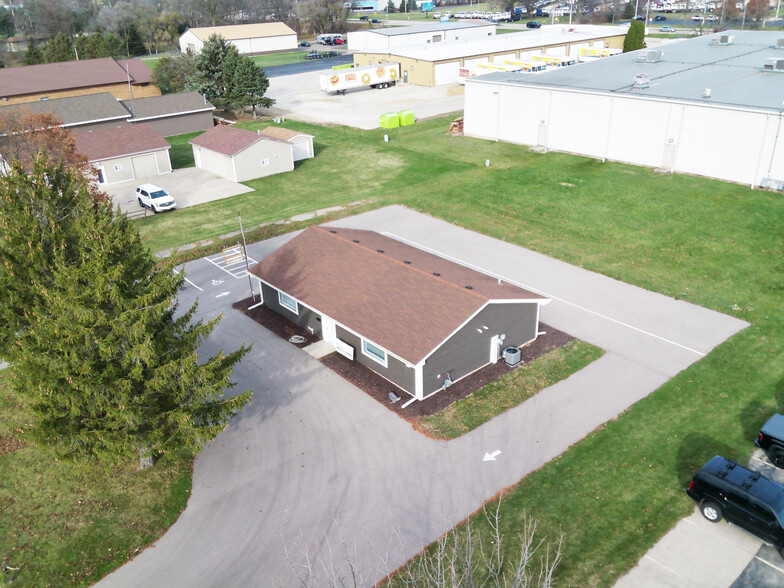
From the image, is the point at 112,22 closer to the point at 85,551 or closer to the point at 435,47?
the point at 435,47

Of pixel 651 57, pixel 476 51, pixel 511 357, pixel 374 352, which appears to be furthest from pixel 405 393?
pixel 476 51

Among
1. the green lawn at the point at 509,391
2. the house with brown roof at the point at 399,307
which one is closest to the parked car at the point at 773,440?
the green lawn at the point at 509,391

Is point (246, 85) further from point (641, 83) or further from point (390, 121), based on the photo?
point (641, 83)

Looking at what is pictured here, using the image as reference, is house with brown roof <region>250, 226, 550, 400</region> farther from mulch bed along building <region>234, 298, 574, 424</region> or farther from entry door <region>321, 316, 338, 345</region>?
mulch bed along building <region>234, 298, 574, 424</region>

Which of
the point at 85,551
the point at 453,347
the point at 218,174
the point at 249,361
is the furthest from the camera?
the point at 218,174

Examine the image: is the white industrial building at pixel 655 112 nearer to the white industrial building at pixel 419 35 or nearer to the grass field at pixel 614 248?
the grass field at pixel 614 248

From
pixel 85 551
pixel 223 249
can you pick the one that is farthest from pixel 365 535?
pixel 223 249
